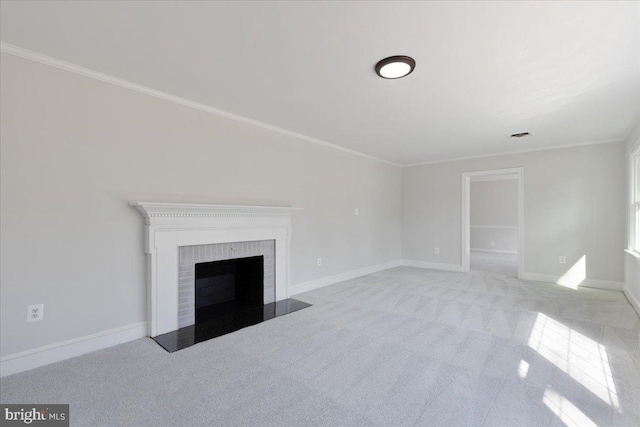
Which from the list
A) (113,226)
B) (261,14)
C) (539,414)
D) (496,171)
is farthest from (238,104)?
(496,171)

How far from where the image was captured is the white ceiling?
5.56 ft

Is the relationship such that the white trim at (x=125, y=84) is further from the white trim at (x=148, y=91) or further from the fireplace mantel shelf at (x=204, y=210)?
the fireplace mantel shelf at (x=204, y=210)

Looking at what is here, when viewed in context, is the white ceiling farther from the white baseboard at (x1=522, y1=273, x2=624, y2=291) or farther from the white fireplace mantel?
the white baseboard at (x1=522, y1=273, x2=624, y2=291)

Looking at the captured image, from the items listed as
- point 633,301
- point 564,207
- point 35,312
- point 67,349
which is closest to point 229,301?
point 67,349

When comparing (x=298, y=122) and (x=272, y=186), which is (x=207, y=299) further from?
(x=298, y=122)

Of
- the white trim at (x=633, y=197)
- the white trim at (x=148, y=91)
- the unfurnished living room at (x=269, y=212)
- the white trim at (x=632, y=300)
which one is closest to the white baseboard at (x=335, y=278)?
the unfurnished living room at (x=269, y=212)

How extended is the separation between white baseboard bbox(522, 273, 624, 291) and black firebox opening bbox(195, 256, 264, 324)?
458 centimetres

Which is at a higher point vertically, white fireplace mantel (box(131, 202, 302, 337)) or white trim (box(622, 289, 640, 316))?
white fireplace mantel (box(131, 202, 302, 337))

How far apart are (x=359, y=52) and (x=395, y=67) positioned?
→ 0.33 meters

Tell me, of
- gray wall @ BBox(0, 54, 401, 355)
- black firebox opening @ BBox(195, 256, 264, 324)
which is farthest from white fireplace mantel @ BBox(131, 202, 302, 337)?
black firebox opening @ BBox(195, 256, 264, 324)

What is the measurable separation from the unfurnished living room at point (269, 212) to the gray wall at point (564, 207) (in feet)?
0.21

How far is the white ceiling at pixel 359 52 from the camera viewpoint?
169cm

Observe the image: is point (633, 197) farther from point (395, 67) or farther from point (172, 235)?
point (172, 235)

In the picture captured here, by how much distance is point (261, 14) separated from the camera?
67.3 inches
